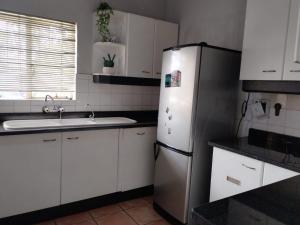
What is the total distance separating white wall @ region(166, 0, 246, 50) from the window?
133 cm

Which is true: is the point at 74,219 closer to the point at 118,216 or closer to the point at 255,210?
the point at 118,216

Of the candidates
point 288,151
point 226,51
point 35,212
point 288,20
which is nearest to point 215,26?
point 226,51

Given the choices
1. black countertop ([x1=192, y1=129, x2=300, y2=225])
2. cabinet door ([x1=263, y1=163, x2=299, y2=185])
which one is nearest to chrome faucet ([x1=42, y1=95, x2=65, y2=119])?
cabinet door ([x1=263, y1=163, x2=299, y2=185])

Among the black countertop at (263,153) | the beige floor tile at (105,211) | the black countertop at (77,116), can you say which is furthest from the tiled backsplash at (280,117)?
the beige floor tile at (105,211)

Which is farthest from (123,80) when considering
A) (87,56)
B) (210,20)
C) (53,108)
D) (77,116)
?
(210,20)

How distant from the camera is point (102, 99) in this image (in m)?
3.02

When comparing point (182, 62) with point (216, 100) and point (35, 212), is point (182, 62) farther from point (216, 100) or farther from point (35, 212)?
point (35, 212)

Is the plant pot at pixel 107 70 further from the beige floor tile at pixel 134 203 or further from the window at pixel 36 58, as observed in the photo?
the beige floor tile at pixel 134 203

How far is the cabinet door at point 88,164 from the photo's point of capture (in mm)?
2338

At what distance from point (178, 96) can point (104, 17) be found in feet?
4.06

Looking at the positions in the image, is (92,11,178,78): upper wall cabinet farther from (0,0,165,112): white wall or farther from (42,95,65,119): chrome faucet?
(42,95,65,119): chrome faucet

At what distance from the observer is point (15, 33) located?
2.50m

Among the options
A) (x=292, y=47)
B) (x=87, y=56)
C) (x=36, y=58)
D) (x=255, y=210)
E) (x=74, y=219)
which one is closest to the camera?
(x=255, y=210)

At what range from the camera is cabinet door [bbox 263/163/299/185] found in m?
1.60
